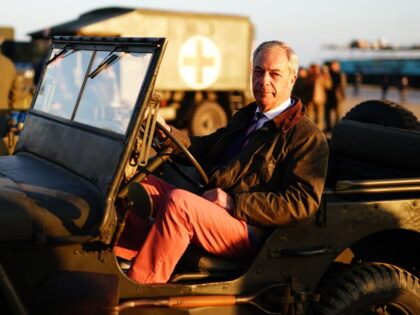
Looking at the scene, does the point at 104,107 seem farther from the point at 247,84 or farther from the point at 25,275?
the point at 247,84

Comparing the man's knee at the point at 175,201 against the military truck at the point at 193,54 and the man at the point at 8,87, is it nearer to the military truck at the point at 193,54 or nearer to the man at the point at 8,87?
the man at the point at 8,87

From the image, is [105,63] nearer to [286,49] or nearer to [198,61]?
[286,49]

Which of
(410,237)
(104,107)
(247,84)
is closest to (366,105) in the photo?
(410,237)

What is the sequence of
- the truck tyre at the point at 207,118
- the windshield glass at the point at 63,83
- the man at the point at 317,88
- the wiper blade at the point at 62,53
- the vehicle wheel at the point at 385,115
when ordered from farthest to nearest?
the truck tyre at the point at 207,118 → the man at the point at 317,88 → the vehicle wheel at the point at 385,115 → the wiper blade at the point at 62,53 → the windshield glass at the point at 63,83

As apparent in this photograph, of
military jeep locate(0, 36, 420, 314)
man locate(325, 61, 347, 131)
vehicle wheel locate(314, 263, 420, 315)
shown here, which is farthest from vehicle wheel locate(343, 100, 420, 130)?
man locate(325, 61, 347, 131)

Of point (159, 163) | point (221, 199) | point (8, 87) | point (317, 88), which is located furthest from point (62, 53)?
point (317, 88)

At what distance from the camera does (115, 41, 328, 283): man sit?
2.92 meters

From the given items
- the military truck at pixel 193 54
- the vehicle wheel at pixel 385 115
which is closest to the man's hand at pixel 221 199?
the vehicle wheel at pixel 385 115

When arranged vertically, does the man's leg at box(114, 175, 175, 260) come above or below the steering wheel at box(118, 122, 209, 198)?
below

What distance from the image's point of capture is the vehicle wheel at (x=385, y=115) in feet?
14.7

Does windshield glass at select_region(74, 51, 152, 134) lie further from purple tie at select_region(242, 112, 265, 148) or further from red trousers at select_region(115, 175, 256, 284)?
purple tie at select_region(242, 112, 265, 148)

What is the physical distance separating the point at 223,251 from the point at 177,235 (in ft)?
0.90

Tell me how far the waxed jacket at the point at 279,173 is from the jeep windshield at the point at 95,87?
1.86ft

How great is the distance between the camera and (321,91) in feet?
47.0
